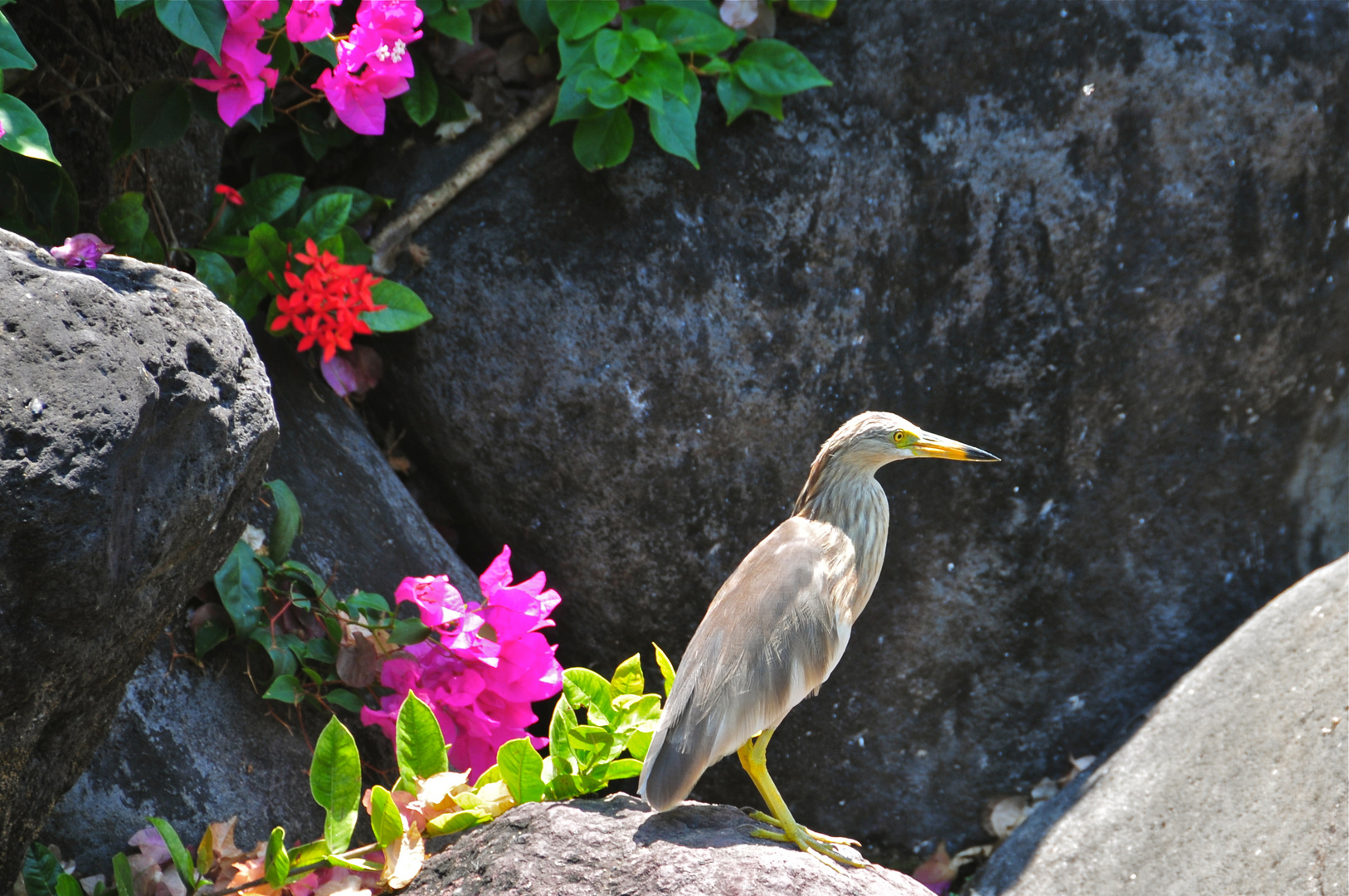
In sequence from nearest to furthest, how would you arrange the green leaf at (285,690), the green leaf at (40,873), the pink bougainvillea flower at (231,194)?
the green leaf at (40,873) < the green leaf at (285,690) < the pink bougainvillea flower at (231,194)

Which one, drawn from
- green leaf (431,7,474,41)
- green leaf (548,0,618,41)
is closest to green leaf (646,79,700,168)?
green leaf (548,0,618,41)

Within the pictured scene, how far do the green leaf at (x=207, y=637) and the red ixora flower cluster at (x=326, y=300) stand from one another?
2.49 ft

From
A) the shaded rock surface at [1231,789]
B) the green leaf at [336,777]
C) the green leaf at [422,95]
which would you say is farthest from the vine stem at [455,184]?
the shaded rock surface at [1231,789]

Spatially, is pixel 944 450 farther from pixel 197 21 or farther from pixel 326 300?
pixel 197 21

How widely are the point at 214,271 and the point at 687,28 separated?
1522mm

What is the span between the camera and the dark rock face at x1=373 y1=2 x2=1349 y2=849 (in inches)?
127

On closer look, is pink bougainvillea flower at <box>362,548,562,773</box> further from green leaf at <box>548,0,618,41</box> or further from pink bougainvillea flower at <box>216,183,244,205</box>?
green leaf at <box>548,0,618,41</box>

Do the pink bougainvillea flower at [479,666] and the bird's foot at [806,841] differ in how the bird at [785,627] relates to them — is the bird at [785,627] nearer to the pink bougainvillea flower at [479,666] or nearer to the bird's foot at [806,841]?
the bird's foot at [806,841]

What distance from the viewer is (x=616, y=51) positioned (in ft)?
9.93

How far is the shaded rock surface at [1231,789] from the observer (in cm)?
263

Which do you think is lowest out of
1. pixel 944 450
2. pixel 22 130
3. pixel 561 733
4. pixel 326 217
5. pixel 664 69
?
pixel 561 733

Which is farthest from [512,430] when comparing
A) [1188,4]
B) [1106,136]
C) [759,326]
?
[1188,4]

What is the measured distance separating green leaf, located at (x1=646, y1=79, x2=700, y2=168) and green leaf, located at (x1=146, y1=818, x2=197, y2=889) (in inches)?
81.1

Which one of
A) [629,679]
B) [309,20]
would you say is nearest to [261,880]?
[629,679]
